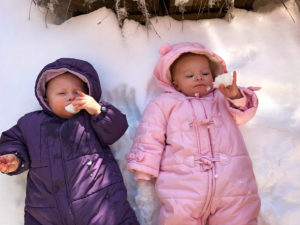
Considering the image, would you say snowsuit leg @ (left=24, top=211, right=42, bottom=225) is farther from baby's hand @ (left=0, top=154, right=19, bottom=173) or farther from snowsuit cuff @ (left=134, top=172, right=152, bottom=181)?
snowsuit cuff @ (left=134, top=172, right=152, bottom=181)

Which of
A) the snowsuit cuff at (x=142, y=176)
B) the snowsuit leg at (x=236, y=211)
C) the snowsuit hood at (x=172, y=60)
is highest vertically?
the snowsuit hood at (x=172, y=60)

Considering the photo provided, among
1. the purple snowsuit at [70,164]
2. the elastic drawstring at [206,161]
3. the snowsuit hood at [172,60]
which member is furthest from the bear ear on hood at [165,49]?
the elastic drawstring at [206,161]

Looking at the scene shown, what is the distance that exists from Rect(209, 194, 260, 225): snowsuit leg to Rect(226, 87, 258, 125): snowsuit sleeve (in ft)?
1.14

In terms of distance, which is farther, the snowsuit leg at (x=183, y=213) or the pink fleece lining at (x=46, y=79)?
the pink fleece lining at (x=46, y=79)

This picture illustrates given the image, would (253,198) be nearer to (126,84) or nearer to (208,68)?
(208,68)

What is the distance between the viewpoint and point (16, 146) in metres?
1.80

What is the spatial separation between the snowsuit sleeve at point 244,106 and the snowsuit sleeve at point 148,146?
312mm

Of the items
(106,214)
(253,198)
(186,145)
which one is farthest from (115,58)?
(253,198)

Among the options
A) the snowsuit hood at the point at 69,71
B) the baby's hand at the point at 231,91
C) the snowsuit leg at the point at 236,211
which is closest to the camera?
the snowsuit leg at the point at 236,211

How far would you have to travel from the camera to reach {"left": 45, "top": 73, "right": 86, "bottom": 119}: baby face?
6.13 feet

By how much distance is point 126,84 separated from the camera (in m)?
2.10

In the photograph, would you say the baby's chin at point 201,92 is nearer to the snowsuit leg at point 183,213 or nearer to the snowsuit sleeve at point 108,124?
the snowsuit sleeve at point 108,124

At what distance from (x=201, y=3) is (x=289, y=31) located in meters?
0.50

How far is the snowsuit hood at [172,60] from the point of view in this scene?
198 centimetres
